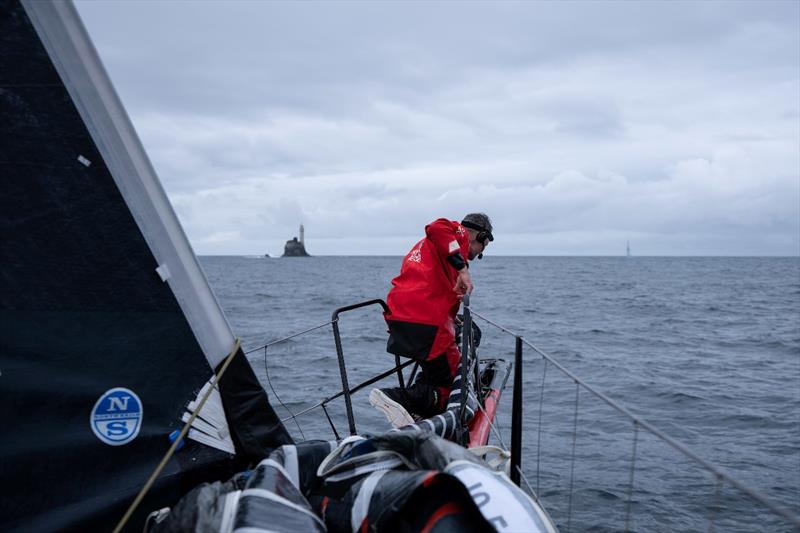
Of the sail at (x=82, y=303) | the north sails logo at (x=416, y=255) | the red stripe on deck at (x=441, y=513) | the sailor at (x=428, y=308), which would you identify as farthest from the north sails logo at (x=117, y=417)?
the north sails logo at (x=416, y=255)

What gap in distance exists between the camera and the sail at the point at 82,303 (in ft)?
7.29

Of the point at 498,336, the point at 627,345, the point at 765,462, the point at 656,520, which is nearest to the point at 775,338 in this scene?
the point at 627,345

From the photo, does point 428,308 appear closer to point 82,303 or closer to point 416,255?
point 416,255

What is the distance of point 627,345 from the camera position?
1866 cm

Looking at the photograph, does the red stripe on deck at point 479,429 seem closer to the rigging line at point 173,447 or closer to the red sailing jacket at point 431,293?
the red sailing jacket at point 431,293

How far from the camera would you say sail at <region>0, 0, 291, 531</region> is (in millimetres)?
Result: 2223

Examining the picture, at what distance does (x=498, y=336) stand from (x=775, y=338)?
355 inches

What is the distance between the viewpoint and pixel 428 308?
16.1 ft

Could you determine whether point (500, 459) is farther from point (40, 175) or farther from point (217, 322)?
point (40, 175)

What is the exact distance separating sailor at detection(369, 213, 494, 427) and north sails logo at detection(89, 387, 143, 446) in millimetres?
2491

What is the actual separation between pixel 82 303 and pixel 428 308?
2850 millimetres

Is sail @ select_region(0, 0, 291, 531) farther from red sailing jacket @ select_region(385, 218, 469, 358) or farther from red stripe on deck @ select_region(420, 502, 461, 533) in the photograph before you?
red sailing jacket @ select_region(385, 218, 469, 358)

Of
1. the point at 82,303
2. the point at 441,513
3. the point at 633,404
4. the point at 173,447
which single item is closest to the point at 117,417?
the point at 173,447

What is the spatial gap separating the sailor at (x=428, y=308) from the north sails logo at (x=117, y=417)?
249cm
